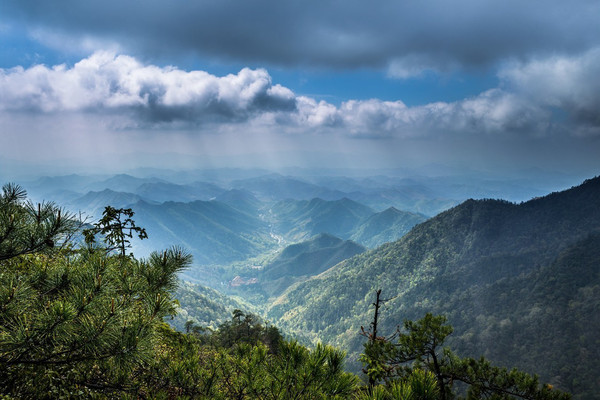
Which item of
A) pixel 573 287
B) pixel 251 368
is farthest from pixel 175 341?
pixel 573 287

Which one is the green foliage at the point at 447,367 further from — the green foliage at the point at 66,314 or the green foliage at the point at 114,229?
the green foliage at the point at 114,229

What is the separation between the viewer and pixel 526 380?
9.87 meters

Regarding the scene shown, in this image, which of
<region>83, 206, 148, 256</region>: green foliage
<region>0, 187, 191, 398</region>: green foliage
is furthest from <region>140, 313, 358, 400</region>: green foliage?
<region>83, 206, 148, 256</region>: green foliage

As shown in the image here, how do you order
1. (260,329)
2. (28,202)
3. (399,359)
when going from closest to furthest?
(28,202) < (399,359) < (260,329)

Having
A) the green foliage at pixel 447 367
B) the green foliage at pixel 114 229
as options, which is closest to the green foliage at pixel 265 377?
the green foliage at pixel 114 229

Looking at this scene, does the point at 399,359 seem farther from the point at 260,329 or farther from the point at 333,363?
the point at 260,329

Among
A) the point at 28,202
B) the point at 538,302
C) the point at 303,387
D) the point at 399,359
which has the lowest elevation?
the point at 538,302

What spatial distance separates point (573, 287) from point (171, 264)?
20978 cm

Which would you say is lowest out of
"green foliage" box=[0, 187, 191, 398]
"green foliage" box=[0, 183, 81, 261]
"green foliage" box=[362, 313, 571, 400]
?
"green foliage" box=[362, 313, 571, 400]

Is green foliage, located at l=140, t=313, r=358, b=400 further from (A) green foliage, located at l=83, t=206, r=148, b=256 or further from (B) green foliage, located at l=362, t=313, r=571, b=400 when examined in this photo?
(B) green foliage, located at l=362, t=313, r=571, b=400

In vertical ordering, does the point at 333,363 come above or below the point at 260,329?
above

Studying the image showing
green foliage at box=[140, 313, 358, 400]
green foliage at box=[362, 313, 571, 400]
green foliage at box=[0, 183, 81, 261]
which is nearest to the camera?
green foliage at box=[0, 183, 81, 261]

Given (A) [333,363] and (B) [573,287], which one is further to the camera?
(B) [573,287]

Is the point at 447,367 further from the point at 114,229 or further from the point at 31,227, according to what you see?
the point at 31,227
